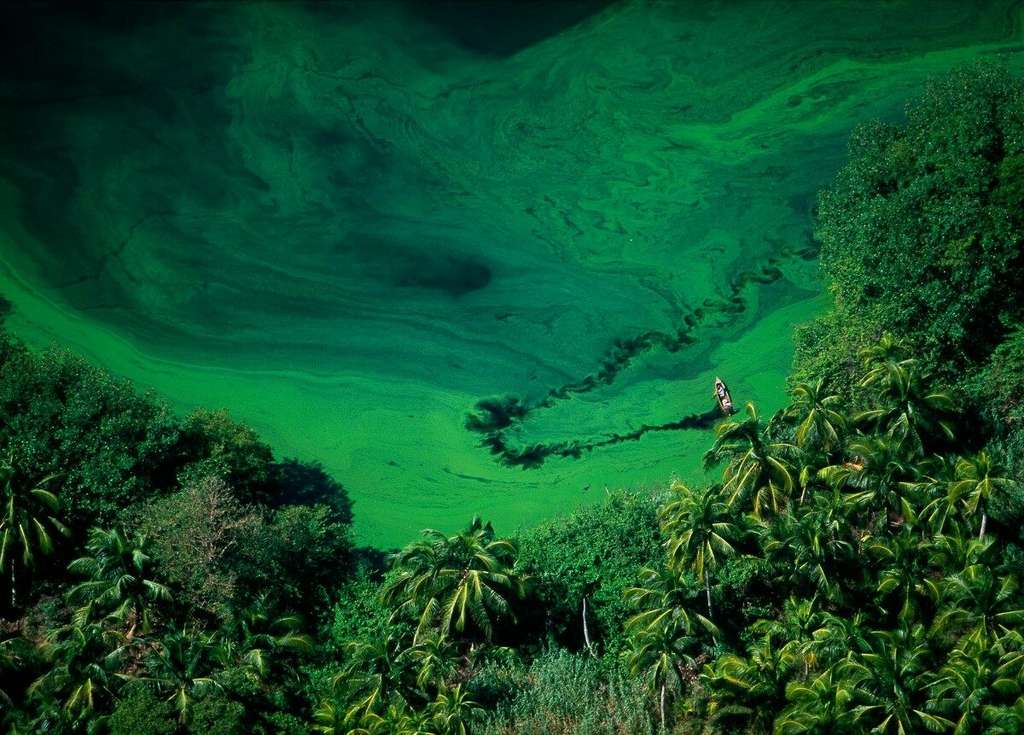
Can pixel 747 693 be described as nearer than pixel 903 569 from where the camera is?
Yes

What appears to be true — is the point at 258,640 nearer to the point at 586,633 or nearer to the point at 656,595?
the point at 586,633

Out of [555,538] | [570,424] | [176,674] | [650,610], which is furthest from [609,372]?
[176,674]

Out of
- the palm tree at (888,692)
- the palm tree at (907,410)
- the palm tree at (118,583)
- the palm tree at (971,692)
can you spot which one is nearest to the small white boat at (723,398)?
the palm tree at (907,410)

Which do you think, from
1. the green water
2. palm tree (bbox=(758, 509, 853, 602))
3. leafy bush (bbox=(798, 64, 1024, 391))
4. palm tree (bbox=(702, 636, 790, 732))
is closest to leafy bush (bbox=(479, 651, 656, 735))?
palm tree (bbox=(702, 636, 790, 732))

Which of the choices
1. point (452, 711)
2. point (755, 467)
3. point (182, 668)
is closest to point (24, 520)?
point (182, 668)

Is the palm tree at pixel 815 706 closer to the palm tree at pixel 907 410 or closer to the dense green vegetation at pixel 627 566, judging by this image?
the dense green vegetation at pixel 627 566
